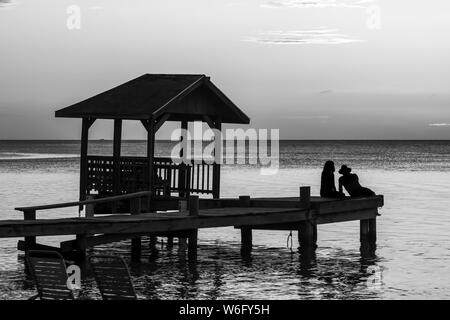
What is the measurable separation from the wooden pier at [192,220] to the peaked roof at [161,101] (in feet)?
8.52

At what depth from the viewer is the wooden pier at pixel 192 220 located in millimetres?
19750

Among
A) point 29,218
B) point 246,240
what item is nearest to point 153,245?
point 246,240

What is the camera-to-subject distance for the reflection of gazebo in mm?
25984

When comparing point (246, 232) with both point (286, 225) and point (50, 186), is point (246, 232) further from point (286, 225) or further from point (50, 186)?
point (50, 186)

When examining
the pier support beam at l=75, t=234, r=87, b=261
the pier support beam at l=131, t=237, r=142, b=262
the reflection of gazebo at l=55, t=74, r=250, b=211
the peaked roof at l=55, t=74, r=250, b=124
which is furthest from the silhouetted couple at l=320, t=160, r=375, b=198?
the pier support beam at l=75, t=234, r=87, b=261

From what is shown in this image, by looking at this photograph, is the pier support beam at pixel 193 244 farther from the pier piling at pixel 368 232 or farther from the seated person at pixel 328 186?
the pier piling at pixel 368 232

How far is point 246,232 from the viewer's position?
26516 millimetres

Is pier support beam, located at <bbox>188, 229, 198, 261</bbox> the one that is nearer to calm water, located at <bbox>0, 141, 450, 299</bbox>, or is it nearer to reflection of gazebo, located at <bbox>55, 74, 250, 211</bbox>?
calm water, located at <bbox>0, 141, 450, 299</bbox>

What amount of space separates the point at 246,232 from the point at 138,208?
15.4ft

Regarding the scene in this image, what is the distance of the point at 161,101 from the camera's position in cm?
2602

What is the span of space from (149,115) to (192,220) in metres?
4.59

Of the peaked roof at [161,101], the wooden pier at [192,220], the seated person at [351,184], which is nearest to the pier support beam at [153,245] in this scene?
the wooden pier at [192,220]

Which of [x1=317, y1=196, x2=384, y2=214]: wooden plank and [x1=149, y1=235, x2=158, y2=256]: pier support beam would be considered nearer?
[x1=317, y1=196, x2=384, y2=214]: wooden plank

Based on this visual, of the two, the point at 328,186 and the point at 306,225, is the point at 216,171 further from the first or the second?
the point at 306,225
